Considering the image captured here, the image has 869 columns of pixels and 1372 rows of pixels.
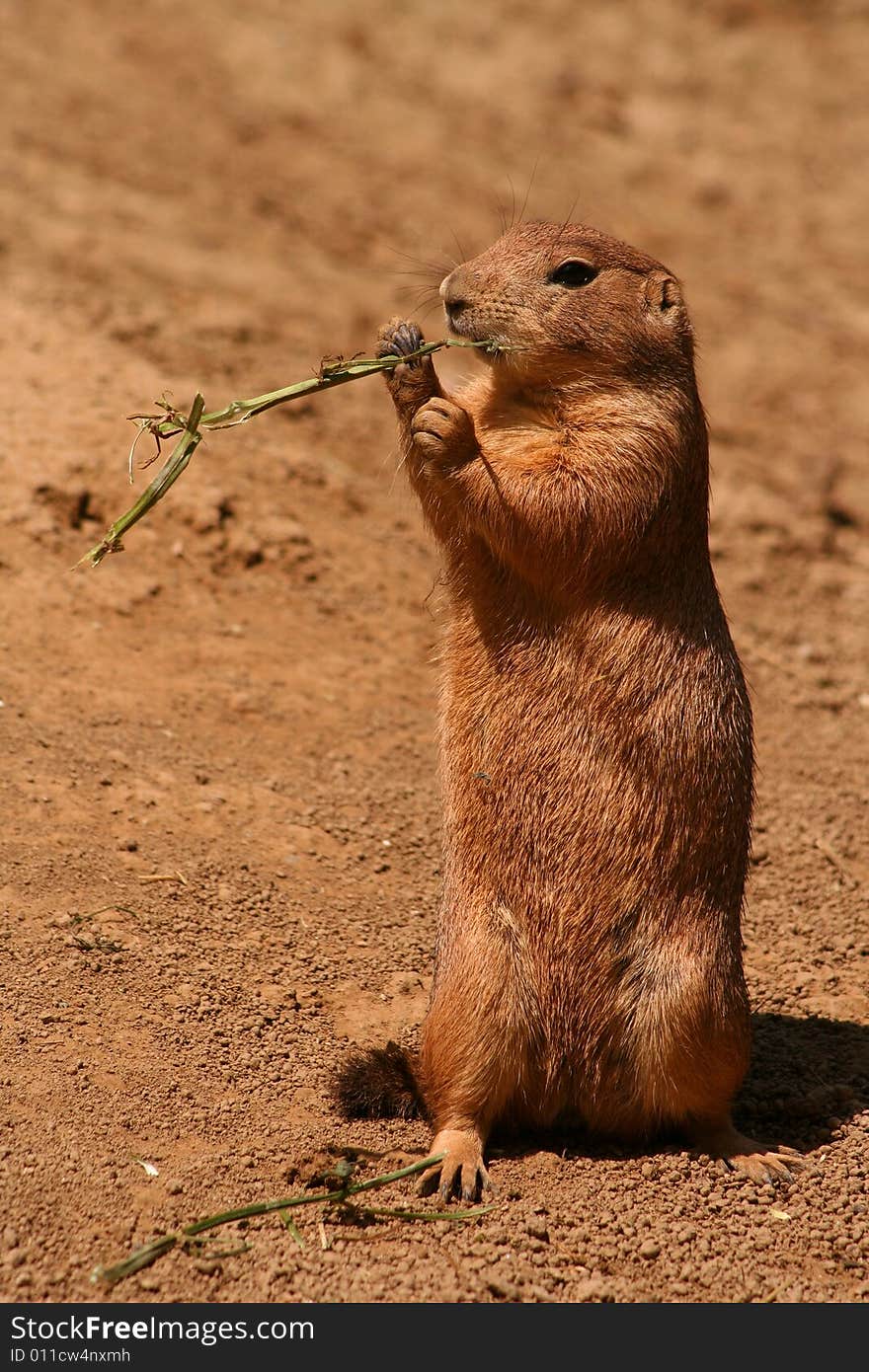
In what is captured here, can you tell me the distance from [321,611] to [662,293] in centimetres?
289

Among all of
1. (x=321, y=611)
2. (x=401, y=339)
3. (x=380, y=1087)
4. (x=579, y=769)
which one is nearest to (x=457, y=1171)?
(x=380, y=1087)

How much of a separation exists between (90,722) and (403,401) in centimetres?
218

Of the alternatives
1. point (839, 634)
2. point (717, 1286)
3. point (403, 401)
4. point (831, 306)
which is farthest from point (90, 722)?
point (831, 306)

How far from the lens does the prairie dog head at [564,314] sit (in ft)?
15.0

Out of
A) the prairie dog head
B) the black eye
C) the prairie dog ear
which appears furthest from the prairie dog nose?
the prairie dog ear

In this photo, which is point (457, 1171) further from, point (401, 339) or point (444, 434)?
point (401, 339)

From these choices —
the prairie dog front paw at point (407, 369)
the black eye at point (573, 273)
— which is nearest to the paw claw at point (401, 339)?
the prairie dog front paw at point (407, 369)

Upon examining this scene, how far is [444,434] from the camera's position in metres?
4.36

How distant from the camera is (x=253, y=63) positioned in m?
11.7

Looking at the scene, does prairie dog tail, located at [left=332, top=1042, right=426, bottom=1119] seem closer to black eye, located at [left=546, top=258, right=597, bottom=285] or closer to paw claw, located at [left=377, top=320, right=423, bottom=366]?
paw claw, located at [left=377, top=320, right=423, bottom=366]

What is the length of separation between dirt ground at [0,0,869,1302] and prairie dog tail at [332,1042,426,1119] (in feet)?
0.24

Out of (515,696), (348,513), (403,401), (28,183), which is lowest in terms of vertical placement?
(515,696)

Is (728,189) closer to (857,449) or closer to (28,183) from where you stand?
(857,449)

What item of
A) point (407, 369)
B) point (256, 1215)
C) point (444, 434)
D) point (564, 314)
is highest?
point (564, 314)
